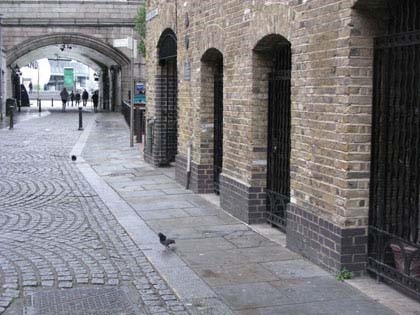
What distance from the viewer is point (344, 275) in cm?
603

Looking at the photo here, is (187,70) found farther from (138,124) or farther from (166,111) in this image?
(138,124)

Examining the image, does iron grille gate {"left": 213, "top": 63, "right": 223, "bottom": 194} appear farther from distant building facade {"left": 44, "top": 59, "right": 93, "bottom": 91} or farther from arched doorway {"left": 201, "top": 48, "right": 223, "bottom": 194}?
distant building facade {"left": 44, "top": 59, "right": 93, "bottom": 91}

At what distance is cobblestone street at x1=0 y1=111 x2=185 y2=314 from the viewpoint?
555 centimetres

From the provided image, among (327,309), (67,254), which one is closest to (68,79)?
(67,254)

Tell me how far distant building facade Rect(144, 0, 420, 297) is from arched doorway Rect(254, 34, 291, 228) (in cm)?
1

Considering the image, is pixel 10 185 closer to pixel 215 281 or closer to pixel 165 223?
pixel 165 223

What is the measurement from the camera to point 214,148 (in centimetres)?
1087

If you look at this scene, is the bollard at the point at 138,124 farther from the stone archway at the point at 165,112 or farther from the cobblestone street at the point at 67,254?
the cobblestone street at the point at 67,254

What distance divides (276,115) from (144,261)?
2.63 m

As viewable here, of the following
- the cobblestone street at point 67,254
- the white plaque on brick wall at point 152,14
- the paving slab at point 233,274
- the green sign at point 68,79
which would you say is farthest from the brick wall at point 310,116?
the green sign at point 68,79

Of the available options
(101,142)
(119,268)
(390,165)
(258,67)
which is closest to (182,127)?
(258,67)

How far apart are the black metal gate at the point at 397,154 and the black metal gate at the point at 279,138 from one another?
2092 mm

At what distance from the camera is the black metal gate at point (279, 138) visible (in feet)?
26.5

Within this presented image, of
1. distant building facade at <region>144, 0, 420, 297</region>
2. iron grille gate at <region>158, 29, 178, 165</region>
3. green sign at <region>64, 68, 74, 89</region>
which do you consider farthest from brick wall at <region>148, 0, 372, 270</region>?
green sign at <region>64, 68, 74, 89</region>
